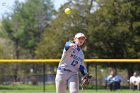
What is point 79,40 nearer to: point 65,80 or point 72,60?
point 72,60

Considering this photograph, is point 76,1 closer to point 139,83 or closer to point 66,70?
point 139,83

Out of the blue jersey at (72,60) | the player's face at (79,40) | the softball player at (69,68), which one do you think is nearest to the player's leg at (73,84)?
the softball player at (69,68)

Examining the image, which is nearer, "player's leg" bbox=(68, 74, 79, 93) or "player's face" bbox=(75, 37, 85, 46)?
"player's face" bbox=(75, 37, 85, 46)

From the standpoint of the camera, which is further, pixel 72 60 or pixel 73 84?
pixel 72 60

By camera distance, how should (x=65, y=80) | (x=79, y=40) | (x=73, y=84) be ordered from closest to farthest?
1. (x=79, y=40)
2. (x=73, y=84)
3. (x=65, y=80)

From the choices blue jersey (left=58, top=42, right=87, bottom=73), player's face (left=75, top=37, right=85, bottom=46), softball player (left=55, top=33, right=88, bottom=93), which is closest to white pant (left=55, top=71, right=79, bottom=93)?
softball player (left=55, top=33, right=88, bottom=93)

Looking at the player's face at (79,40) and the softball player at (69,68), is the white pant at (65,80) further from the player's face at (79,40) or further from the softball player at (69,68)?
the player's face at (79,40)

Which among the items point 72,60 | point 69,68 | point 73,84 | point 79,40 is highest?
point 79,40

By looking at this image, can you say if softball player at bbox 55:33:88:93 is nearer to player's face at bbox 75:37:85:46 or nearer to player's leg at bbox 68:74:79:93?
player's leg at bbox 68:74:79:93

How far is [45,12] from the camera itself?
79562mm

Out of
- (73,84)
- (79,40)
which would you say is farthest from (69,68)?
(79,40)

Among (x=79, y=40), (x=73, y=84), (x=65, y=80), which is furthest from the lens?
(x=65, y=80)

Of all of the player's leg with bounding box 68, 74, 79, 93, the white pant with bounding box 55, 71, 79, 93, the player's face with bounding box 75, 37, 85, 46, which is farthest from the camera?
the white pant with bounding box 55, 71, 79, 93

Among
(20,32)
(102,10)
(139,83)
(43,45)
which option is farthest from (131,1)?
(20,32)
